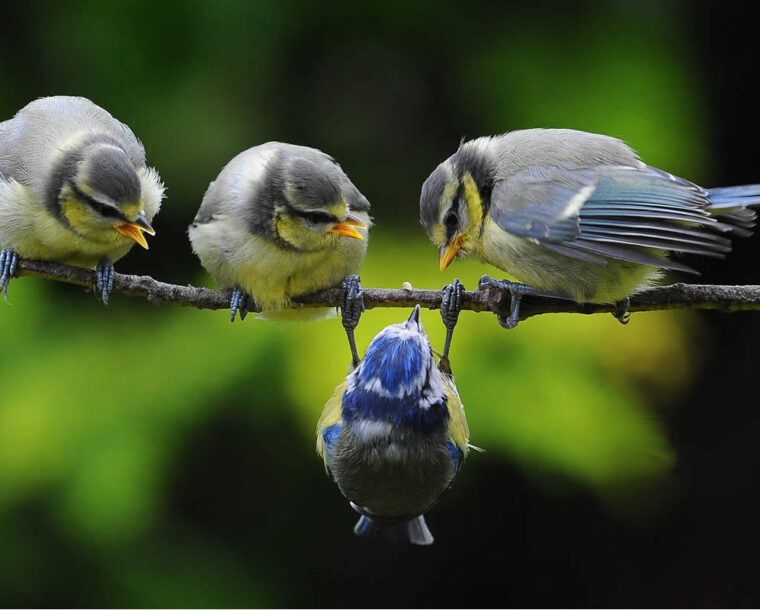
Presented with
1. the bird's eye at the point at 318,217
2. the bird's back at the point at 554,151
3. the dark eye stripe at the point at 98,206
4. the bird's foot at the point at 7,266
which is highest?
the bird's back at the point at 554,151

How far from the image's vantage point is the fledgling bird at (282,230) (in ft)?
6.36

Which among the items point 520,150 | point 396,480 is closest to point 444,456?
point 396,480

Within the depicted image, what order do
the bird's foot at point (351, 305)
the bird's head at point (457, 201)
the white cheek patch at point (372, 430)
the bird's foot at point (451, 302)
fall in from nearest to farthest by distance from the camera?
the bird's foot at point (451, 302)
the bird's foot at point (351, 305)
the bird's head at point (457, 201)
the white cheek patch at point (372, 430)

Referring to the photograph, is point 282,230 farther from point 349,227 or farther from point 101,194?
point 101,194

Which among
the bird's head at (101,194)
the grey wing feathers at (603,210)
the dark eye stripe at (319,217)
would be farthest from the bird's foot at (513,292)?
the bird's head at (101,194)

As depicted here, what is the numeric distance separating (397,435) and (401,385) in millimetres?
115

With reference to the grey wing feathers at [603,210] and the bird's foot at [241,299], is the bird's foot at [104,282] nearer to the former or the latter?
the bird's foot at [241,299]

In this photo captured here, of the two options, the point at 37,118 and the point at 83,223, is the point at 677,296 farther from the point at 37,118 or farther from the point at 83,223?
the point at 37,118

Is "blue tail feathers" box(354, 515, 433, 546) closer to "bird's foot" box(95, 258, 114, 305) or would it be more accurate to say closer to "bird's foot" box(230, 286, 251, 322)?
"bird's foot" box(230, 286, 251, 322)

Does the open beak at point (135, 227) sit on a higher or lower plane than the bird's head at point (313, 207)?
lower

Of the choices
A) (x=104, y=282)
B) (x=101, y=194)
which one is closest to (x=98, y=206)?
(x=101, y=194)

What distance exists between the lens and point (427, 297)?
178 centimetres

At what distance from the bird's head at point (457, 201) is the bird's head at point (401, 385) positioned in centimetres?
22

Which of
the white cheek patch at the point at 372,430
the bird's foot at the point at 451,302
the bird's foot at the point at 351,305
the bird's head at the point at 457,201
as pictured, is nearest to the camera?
the bird's foot at the point at 451,302
